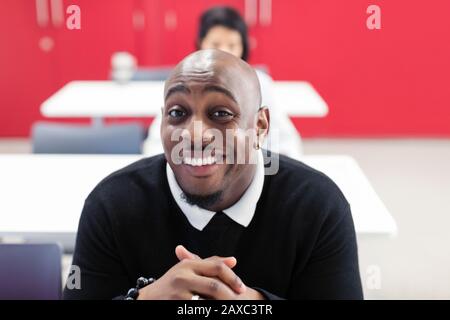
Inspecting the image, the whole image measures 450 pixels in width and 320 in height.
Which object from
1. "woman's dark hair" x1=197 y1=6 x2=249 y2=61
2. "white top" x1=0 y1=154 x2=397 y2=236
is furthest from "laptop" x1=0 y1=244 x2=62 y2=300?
"woman's dark hair" x1=197 y1=6 x2=249 y2=61

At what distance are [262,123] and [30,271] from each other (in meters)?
0.53

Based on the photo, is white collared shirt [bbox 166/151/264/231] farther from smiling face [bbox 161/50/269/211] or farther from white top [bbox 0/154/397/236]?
white top [bbox 0/154/397/236]

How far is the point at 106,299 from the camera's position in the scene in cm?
96

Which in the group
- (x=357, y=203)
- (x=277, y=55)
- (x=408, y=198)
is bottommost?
(x=408, y=198)

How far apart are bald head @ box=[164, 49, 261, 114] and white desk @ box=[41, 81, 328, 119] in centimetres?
150

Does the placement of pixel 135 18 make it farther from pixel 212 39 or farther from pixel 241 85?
pixel 241 85

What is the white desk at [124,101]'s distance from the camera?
2.61m

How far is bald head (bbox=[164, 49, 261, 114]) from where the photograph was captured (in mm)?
879

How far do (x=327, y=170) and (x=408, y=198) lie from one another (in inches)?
27.8

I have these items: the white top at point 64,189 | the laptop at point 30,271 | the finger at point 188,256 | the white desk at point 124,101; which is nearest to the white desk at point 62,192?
the white top at point 64,189

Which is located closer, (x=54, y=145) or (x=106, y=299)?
(x=106, y=299)

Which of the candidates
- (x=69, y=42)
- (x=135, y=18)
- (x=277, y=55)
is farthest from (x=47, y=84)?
(x=277, y=55)

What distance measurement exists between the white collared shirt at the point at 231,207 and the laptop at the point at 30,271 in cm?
33

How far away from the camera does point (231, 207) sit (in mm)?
979
